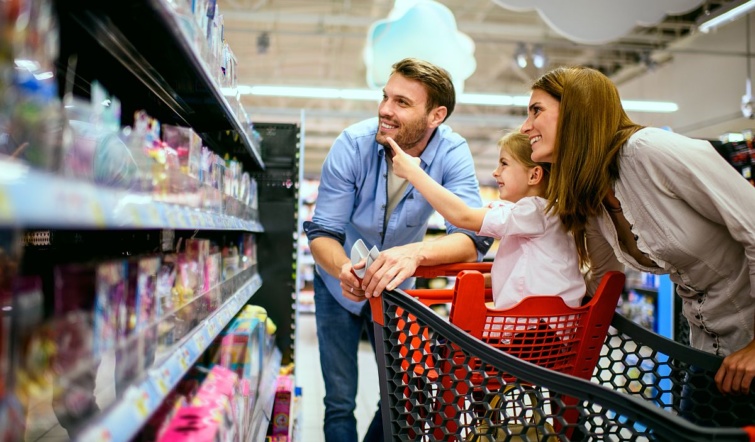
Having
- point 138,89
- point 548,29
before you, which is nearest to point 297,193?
point 138,89

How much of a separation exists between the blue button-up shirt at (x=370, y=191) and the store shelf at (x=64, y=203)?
44.0 inches

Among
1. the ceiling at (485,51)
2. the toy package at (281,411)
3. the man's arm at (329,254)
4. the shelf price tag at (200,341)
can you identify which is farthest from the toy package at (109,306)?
the ceiling at (485,51)

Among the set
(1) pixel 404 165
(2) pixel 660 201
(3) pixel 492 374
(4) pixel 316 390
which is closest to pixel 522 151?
(1) pixel 404 165

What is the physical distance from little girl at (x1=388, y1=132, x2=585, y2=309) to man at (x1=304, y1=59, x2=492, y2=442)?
0.28 meters

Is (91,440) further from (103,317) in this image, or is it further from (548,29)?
(548,29)

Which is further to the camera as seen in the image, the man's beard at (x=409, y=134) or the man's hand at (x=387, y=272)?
the man's beard at (x=409, y=134)

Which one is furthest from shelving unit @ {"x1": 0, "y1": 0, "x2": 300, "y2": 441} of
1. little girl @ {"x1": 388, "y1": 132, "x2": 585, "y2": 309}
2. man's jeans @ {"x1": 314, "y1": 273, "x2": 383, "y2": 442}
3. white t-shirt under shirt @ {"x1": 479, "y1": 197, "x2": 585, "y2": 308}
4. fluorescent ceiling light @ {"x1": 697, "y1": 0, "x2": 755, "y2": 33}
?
fluorescent ceiling light @ {"x1": 697, "y1": 0, "x2": 755, "y2": 33}

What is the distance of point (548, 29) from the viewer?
388 inches

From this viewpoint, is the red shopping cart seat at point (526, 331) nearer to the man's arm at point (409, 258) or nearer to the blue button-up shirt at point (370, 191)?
the man's arm at point (409, 258)

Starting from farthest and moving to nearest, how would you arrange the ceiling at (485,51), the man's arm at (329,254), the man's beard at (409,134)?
the ceiling at (485,51)
the man's beard at (409,134)
the man's arm at (329,254)

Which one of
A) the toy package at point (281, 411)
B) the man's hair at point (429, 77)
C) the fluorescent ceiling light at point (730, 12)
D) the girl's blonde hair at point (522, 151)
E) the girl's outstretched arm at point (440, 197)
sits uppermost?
the fluorescent ceiling light at point (730, 12)

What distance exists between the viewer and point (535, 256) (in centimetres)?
162

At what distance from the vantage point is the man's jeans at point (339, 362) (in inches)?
82.8

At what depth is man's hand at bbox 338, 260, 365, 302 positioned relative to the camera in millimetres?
1427
